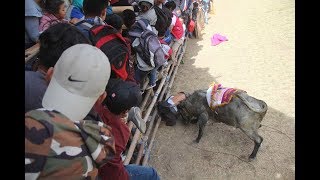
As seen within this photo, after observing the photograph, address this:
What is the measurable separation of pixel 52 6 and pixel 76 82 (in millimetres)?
2226

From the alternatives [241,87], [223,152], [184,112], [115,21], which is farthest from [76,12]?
[241,87]

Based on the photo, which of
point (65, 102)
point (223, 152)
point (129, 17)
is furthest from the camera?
point (223, 152)

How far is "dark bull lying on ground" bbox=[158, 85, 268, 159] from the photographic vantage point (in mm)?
4609

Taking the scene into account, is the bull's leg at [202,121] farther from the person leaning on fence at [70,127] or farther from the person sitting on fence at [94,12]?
the person leaning on fence at [70,127]

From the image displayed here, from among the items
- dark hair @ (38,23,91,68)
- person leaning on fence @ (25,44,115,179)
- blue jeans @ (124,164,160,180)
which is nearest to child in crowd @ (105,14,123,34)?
dark hair @ (38,23,91,68)

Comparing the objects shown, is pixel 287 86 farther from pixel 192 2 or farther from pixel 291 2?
pixel 291 2

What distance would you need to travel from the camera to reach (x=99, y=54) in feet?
5.53

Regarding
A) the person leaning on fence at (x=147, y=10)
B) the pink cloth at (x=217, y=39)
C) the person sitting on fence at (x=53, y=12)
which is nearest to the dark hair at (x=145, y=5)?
the person leaning on fence at (x=147, y=10)

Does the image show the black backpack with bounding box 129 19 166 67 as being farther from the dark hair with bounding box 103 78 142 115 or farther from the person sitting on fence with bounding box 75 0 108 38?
the dark hair with bounding box 103 78 142 115

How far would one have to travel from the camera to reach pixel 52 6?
138 inches

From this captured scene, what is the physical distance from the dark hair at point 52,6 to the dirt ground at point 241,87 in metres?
2.52

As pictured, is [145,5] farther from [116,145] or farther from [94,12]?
[116,145]

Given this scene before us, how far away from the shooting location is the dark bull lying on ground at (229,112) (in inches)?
181
